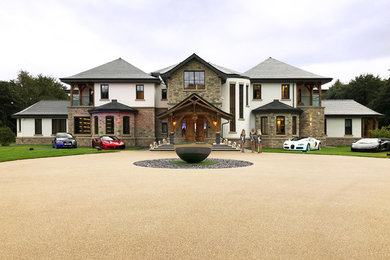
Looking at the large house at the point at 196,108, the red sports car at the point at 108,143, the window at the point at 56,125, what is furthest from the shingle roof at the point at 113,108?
the window at the point at 56,125

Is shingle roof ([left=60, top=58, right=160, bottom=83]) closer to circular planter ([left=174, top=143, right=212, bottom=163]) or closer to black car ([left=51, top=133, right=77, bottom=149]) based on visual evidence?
black car ([left=51, top=133, right=77, bottom=149])

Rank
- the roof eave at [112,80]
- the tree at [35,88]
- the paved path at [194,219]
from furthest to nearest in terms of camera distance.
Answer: the tree at [35,88]
the roof eave at [112,80]
the paved path at [194,219]

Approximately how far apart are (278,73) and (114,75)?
1924cm

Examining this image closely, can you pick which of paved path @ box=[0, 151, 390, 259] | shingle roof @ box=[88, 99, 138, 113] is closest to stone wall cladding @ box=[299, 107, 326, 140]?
shingle roof @ box=[88, 99, 138, 113]

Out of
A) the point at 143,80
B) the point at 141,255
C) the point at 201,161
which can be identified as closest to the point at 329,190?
the point at 141,255

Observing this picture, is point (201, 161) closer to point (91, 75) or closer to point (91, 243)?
point (91, 243)

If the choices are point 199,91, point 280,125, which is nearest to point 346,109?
point 280,125

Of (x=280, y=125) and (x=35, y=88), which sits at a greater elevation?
(x=35, y=88)

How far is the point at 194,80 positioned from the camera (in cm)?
2650

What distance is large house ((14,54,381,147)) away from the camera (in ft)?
86.4

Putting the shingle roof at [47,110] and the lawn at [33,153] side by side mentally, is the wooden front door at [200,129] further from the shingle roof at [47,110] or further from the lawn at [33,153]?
the shingle roof at [47,110]

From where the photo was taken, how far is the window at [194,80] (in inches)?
1041

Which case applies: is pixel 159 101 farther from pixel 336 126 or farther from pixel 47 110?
pixel 336 126

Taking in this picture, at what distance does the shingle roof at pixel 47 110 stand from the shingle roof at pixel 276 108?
23.6 m
